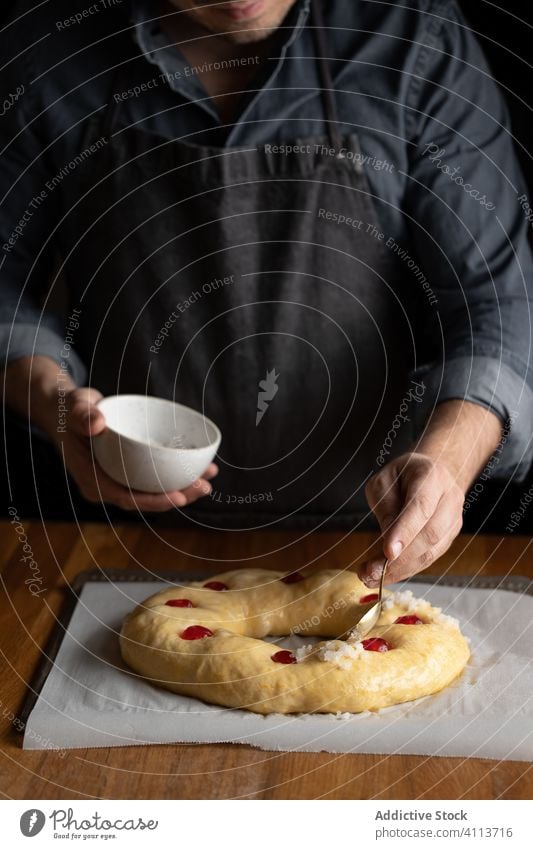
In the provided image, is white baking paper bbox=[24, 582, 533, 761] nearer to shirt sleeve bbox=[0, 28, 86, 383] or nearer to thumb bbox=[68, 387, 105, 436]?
thumb bbox=[68, 387, 105, 436]

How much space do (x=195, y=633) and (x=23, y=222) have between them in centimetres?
58

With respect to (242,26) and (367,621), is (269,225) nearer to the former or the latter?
(242,26)

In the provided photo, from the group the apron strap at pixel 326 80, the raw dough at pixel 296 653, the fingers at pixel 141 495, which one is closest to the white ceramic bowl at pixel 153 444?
the fingers at pixel 141 495

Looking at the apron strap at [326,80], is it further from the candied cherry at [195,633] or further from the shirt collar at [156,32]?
the candied cherry at [195,633]

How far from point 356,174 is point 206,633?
1.77 feet

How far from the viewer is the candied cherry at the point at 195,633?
0.83 metres

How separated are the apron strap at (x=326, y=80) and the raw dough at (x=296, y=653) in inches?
19.1

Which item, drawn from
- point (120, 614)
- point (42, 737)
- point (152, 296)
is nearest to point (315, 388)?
point (152, 296)

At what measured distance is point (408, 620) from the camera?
0.86 meters

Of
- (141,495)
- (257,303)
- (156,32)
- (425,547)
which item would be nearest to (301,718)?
(425,547)

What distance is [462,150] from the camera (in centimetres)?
103

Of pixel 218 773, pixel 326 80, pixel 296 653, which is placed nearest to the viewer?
pixel 218 773

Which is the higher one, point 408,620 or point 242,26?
point 242,26

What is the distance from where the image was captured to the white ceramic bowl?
2.85ft
